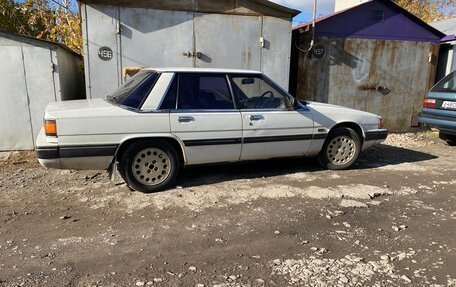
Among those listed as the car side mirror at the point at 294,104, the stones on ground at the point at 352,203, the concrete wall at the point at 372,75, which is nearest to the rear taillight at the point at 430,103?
the concrete wall at the point at 372,75

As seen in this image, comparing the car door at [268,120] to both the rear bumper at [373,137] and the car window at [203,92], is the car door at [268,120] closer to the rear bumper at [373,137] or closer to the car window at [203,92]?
the car window at [203,92]

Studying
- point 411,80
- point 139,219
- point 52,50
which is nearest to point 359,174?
point 139,219

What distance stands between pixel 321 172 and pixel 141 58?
4.07m


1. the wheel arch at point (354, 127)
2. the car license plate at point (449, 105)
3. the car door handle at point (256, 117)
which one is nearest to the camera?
the car door handle at point (256, 117)

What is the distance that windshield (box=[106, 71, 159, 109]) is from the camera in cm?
456

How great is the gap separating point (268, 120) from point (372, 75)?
5.36m

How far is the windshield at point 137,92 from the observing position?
179 inches

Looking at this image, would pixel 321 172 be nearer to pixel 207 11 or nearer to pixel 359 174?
pixel 359 174

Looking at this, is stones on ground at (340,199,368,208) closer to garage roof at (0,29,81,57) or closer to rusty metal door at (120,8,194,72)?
rusty metal door at (120,8,194,72)

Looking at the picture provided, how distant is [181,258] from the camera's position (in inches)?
124

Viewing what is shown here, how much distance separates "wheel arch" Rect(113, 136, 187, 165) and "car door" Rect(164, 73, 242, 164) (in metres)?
0.06

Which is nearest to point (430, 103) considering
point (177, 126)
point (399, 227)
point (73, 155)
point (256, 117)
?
point (256, 117)

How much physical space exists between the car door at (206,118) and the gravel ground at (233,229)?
0.51 meters

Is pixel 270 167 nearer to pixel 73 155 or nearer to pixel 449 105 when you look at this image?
pixel 73 155
